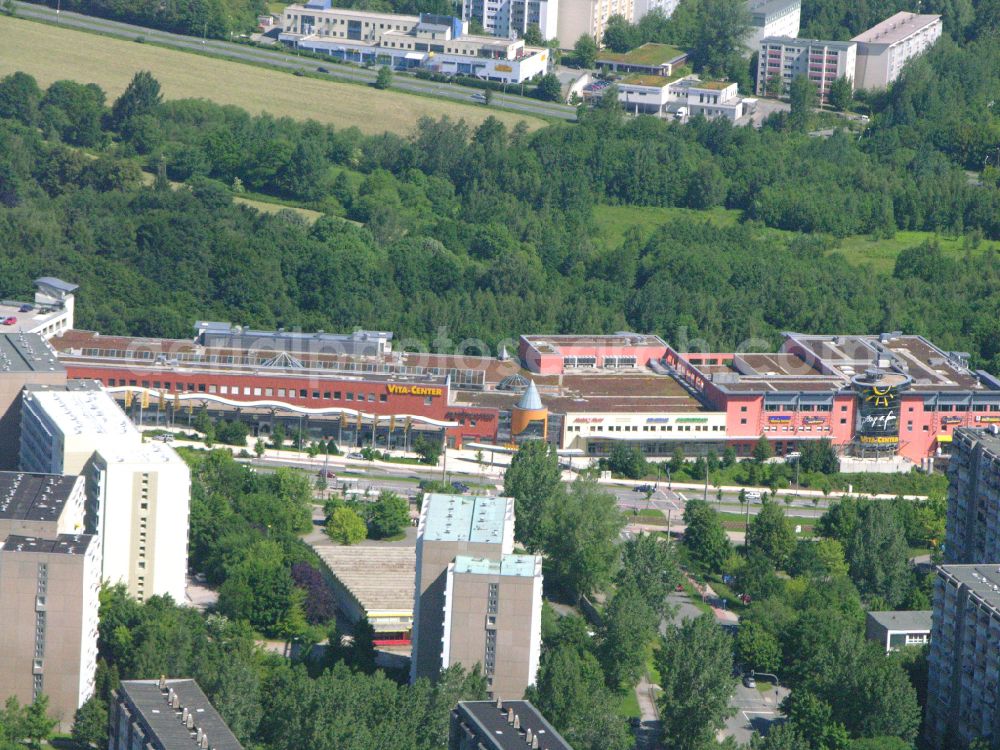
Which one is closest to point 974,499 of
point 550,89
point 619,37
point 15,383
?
point 15,383

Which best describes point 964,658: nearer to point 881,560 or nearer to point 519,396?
point 881,560

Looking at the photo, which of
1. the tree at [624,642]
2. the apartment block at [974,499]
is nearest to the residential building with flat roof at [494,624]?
the tree at [624,642]

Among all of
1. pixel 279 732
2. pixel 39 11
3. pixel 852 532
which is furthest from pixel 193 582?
pixel 39 11

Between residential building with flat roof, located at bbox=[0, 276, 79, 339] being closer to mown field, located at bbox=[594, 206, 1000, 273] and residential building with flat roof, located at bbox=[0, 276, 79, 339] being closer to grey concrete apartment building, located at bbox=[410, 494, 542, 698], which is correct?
mown field, located at bbox=[594, 206, 1000, 273]

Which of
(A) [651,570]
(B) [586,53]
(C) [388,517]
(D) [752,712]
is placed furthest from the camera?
(B) [586,53]

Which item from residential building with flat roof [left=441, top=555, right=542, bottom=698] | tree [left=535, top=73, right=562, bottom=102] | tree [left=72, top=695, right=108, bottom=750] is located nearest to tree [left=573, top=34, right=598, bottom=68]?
tree [left=535, top=73, right=562, bottom=102]

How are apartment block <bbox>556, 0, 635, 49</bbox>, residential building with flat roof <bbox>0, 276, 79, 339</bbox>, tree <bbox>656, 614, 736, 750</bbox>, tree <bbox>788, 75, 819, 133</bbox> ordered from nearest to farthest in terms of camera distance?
tree <bbox>656, 614, 736, 750</bbox>
residential building with flat roof <bbox>0, 276, 79, 339</bbox>
tree <bbox>788, 75, 819, 133</bbox>
apartment block <bbox>556, 0, 635, 49</bbox>

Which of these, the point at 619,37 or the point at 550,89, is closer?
the point at 550,89

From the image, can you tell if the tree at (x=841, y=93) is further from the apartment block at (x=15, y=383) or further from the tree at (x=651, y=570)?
the tree at (x=651, y=570)
